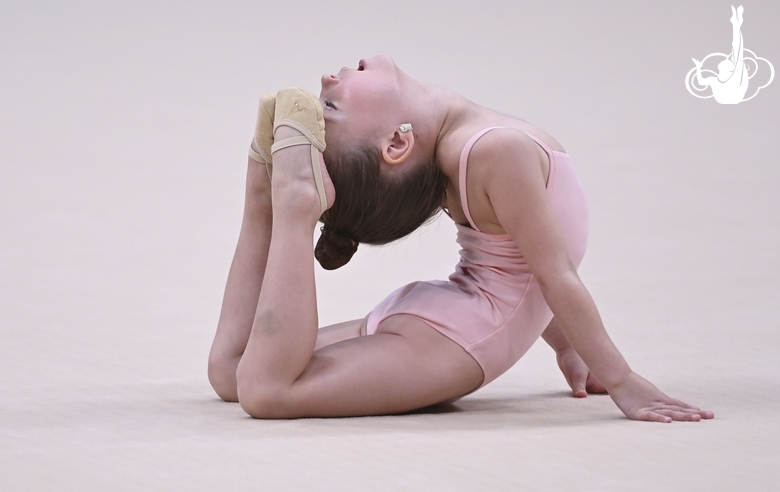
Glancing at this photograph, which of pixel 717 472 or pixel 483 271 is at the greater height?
pixel 483 271

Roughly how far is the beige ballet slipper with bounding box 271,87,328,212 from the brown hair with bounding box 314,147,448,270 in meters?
0.06

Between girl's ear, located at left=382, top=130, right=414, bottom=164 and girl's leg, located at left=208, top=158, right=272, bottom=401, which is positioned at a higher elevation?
girl's ear, located at left=382, top=130, right=414, bottom=164

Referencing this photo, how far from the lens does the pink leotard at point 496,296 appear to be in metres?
1.65

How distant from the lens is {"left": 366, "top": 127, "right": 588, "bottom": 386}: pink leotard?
1.65 metres

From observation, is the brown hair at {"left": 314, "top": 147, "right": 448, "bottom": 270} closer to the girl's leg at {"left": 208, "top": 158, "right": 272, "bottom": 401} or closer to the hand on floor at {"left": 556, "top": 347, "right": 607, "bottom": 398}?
the girl's leg at {"left": 208, "top": 158, "right": 272, "bottom": 401}

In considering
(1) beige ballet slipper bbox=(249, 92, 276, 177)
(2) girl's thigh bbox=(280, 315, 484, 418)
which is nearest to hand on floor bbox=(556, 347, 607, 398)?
(2) girl's thigh bbox=(280, 315, 484, 418)

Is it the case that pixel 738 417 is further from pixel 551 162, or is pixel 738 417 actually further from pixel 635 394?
pixel 551 162

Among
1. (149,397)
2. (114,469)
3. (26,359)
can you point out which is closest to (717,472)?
(114,469)

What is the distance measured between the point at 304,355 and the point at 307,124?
0.37 meters

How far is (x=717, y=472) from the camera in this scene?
3.80ft

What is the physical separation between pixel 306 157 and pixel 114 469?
1.98ft

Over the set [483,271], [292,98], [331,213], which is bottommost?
[483,271]

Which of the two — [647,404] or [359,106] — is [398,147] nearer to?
[359,106]

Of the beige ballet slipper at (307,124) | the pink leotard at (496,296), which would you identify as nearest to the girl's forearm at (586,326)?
the pink leotard at (496,296)
